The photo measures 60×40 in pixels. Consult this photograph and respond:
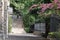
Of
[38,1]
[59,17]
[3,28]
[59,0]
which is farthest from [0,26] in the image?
[59,0]

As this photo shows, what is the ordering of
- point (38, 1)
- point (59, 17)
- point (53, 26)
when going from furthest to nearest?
point (38, 1)
point (53, 26)
point (59, 17)

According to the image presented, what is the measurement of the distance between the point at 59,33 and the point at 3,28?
439cm

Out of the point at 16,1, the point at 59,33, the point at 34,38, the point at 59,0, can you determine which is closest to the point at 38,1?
the point at 34,38

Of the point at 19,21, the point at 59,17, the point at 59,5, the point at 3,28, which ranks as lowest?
the point at 19,21

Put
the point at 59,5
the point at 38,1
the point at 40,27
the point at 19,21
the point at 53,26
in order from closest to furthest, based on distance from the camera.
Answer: the point at 59,5 → the point at 53,26 → the point at 38,1 → the point at 40,27 → the point at 19,21

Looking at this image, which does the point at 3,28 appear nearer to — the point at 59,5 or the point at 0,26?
the point at 0,26

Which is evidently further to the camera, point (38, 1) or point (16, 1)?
point (16, 1)

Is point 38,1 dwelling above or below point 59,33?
above

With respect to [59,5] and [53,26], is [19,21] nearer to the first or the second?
[53,26]

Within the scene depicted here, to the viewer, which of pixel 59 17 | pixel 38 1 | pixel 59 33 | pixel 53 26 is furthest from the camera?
pixel 38 1

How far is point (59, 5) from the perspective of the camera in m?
6.70

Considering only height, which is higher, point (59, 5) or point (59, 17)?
point (59, 5)

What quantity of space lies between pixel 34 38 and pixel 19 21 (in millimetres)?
11905

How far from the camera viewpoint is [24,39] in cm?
1141
